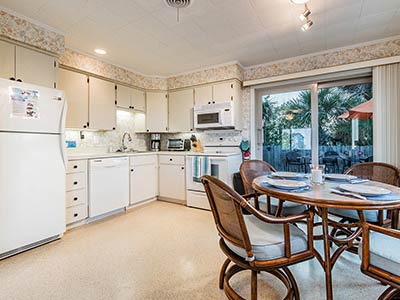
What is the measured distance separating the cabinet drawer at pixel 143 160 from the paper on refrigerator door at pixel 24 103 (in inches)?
62.9

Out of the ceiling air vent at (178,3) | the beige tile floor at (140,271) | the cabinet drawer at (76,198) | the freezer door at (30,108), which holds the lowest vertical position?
the beige tile floor at (140,271)

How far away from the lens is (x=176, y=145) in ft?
14.8

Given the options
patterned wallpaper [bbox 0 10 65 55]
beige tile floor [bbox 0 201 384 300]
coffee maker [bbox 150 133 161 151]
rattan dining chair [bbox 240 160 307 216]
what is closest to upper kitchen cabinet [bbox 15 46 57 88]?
patterned wallpaper [bbox 0 10 65 55]

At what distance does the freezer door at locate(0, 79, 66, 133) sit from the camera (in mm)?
2023

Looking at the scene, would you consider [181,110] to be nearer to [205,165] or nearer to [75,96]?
[205,165]

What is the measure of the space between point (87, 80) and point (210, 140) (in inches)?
93.0

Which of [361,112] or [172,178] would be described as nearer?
[361,112]

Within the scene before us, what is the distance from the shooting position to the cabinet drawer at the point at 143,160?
3631 millimetres

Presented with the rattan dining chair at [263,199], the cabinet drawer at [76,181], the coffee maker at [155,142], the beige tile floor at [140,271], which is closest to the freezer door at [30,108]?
the cabinet drawer at [76,181]

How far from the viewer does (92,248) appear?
2.26 meters

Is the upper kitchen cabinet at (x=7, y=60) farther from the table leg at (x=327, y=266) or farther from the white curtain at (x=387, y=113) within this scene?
the white curtain at (x=387, y=113)

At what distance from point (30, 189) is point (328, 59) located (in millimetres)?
4328

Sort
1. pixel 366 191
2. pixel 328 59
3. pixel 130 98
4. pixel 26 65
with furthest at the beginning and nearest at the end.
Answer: pixel 130 98 < pixel 328 59 < pixel 26 65 < pixel 366 191

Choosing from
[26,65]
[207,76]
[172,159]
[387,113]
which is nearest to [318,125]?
[387,113]
